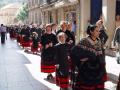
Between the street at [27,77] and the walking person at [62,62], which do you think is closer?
the walking person at [62,62]

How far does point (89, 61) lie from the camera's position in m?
6.47

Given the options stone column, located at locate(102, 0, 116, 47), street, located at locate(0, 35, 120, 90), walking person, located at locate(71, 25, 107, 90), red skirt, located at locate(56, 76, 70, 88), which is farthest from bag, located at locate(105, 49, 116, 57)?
walking person, located at locate(71, 25, 107, 90)

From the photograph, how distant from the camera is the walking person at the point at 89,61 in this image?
21.1ft

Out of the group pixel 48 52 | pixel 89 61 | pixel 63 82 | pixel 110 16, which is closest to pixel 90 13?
pixel 110 16

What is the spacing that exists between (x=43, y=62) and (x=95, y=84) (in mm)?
5261

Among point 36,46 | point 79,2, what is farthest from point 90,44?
point 79,2

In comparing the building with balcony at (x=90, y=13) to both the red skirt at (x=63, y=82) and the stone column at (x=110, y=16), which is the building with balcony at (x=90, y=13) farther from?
the red skirt at (x=63, y=82)

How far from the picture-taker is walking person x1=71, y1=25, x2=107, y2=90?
21.1 ft

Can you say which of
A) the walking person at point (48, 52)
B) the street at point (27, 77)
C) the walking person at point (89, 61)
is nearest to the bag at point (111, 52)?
the street at point (27, 77)

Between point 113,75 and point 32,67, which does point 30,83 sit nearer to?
point 113,75

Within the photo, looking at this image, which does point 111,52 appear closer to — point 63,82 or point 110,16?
point 110,16

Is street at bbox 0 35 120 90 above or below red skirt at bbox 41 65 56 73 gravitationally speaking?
below

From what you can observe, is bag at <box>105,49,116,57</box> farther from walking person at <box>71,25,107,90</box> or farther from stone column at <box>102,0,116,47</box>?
walking person at <box>71,25,107,90</box>

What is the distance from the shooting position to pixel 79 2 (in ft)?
78.6
